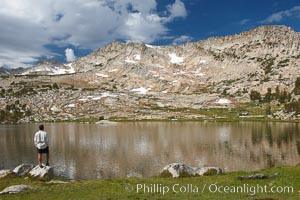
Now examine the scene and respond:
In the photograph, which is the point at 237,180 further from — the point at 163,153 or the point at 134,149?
the point at 134,149

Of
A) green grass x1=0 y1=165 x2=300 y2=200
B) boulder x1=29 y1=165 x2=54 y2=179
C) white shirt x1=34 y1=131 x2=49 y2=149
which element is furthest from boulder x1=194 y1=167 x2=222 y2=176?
white shirt x1=34 y1=131 x2=49 y2=149

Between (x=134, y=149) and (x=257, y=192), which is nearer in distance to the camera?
(x=257, y=192)

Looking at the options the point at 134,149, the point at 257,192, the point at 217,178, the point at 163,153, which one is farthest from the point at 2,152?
the point at 257,192

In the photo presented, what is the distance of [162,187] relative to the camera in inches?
1177

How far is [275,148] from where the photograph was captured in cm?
7612

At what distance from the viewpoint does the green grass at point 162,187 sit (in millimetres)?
25781

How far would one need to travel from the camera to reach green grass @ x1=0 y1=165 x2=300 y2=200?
25.8 metres

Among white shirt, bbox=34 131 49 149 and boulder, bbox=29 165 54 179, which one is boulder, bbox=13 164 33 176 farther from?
white shirt, bbox=34 131 49 149

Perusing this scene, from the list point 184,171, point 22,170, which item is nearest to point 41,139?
point 22,170

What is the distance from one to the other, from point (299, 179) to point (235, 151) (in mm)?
43248

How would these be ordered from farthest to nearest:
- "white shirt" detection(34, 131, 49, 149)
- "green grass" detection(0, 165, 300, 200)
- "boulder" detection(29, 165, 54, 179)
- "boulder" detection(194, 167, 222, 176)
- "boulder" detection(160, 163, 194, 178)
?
"boulder" detection(194, 167, 222, 176) → "boulder" detection(160, 163, 194, 178) → "white shirt" detection(34, 131, 49, 149) → "boulder" detection(29, 165, 54, 179) → "green grass" detection(0, 165, 300, 200)

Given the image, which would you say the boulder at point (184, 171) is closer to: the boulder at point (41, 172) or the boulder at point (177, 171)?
the boulder at point (177, 171)

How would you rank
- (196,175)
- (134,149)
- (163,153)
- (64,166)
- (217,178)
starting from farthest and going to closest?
(134,149), (163,153), (64,166), (196,175), (217,178)

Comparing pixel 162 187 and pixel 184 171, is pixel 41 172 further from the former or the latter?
pixel 184 171
